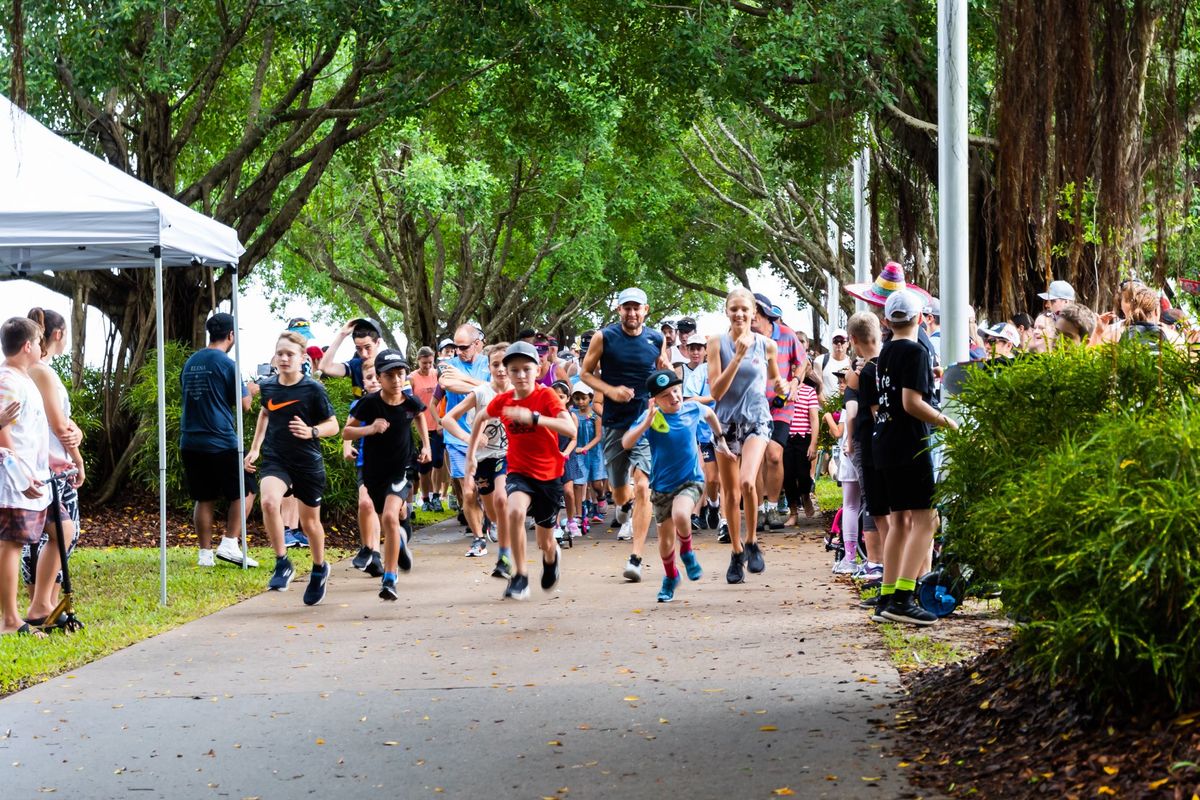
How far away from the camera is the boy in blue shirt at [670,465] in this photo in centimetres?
1073

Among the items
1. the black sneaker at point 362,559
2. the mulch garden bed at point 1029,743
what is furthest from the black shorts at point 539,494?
the mulch garden bed at point 1029,743

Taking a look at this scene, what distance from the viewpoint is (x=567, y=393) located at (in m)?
16.5

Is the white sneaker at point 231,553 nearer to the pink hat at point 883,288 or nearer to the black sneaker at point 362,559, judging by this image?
the black sneaker at point 362,559

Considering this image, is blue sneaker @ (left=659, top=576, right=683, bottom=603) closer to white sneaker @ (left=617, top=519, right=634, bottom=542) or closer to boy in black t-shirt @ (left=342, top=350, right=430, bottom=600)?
boy in black t-shirt @ (left=342, top=350, right=430, bottom=600)

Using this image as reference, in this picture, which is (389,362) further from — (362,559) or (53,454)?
(53,454)

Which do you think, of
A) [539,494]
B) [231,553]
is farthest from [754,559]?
[231,553]

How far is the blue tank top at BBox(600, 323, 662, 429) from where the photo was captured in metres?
12.2

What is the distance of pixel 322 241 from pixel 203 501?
2476 centimetres

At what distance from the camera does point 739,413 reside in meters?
11.5

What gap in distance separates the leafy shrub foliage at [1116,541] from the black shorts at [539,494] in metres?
4.72

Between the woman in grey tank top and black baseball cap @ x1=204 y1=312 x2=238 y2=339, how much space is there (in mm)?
4359

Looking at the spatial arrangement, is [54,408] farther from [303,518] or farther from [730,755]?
[730,755]

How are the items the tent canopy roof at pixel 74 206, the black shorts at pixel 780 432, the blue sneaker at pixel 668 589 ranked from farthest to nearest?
1. the black shorts at pixel 780 432
2. the blue sneaker at pixel 668 589
3. the tent canopy roof at pixel 74 206

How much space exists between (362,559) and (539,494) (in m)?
2.69
